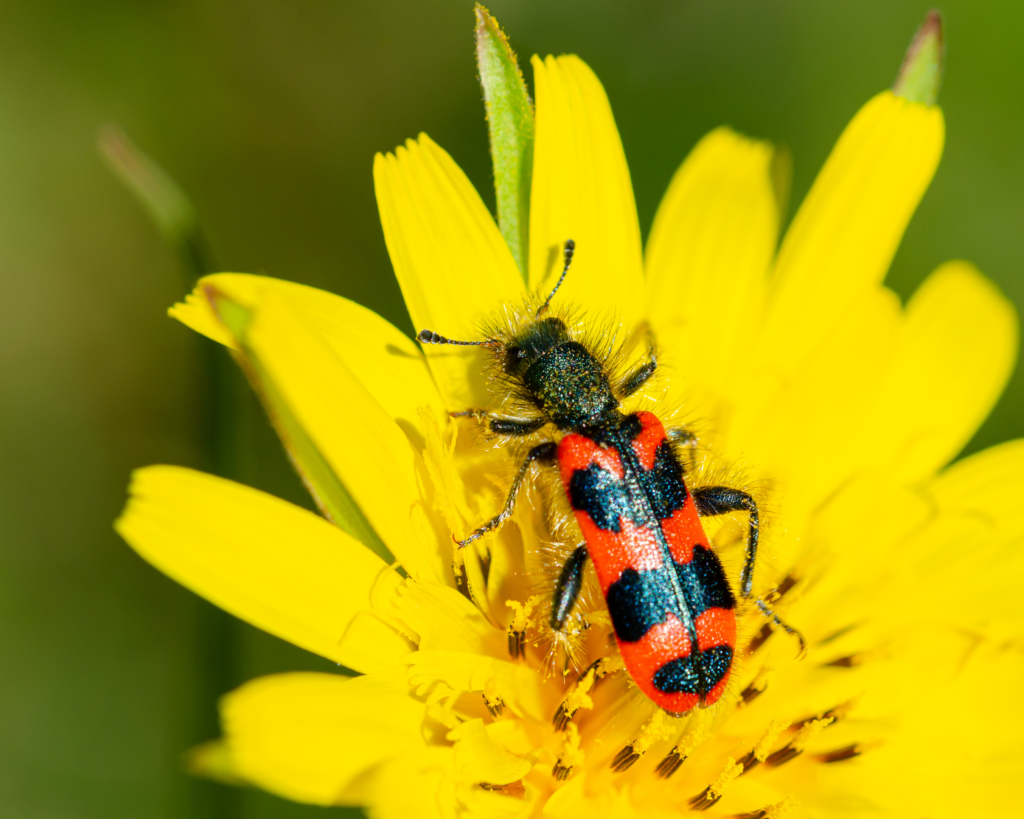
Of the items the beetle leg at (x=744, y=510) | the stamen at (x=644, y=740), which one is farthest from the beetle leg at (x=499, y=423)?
the stamen at (x=644, y=740)

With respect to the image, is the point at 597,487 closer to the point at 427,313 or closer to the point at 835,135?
the point at 427,313

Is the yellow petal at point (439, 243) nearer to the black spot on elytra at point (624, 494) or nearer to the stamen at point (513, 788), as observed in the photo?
the black spot on elytra at point (624, 494)

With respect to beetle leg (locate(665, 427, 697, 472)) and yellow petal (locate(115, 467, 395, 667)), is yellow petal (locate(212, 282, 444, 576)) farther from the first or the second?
beetle leg (locate(665, 427, 697, 472))

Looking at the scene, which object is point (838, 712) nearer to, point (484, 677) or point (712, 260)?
point (484, 677)

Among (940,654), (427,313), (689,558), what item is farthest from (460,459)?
(940,654)

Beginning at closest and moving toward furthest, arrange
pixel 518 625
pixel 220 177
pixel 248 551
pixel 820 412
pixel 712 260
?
pixel 248 551 → pixel 518 625 → pixel 820 412 → pixel 712 260 → pixel 220 177

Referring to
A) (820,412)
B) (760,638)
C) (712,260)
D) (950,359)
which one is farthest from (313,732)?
(950,359)
